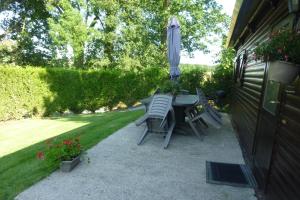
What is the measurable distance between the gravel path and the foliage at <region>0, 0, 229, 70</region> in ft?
35.2

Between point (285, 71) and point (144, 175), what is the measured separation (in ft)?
7.72

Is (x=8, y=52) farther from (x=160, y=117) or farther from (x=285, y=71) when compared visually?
(x=285, y=71)

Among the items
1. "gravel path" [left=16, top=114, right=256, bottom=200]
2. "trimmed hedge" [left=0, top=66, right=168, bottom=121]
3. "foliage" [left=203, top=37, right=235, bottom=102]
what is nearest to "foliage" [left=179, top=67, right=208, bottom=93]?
"foliage" [left=203, top=37, right=235, bottom=102]

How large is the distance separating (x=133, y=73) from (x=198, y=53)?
724 cm

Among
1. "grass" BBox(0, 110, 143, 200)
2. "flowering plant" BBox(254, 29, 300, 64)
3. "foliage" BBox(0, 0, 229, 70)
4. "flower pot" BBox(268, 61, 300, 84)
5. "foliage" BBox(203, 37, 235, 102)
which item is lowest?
"grass" BBox(0, 110, 143, 200)

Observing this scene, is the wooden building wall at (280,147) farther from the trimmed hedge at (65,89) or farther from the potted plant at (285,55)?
the trimmed hedge at (65,89)

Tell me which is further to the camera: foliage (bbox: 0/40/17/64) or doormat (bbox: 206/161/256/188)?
foliage (bbox: 0/40/17/64)

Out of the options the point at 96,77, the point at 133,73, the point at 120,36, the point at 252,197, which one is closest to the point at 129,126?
the point at 252,197

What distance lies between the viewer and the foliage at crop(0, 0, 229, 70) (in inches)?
585

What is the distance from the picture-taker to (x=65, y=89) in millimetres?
10758

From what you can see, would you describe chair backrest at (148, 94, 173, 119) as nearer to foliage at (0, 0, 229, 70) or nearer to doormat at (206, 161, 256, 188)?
doormat at (206, 161, 256, 188)

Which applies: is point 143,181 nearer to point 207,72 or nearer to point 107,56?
point 207,72

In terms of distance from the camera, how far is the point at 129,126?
677cm

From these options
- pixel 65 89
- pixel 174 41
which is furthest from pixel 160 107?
pixel 65 89
